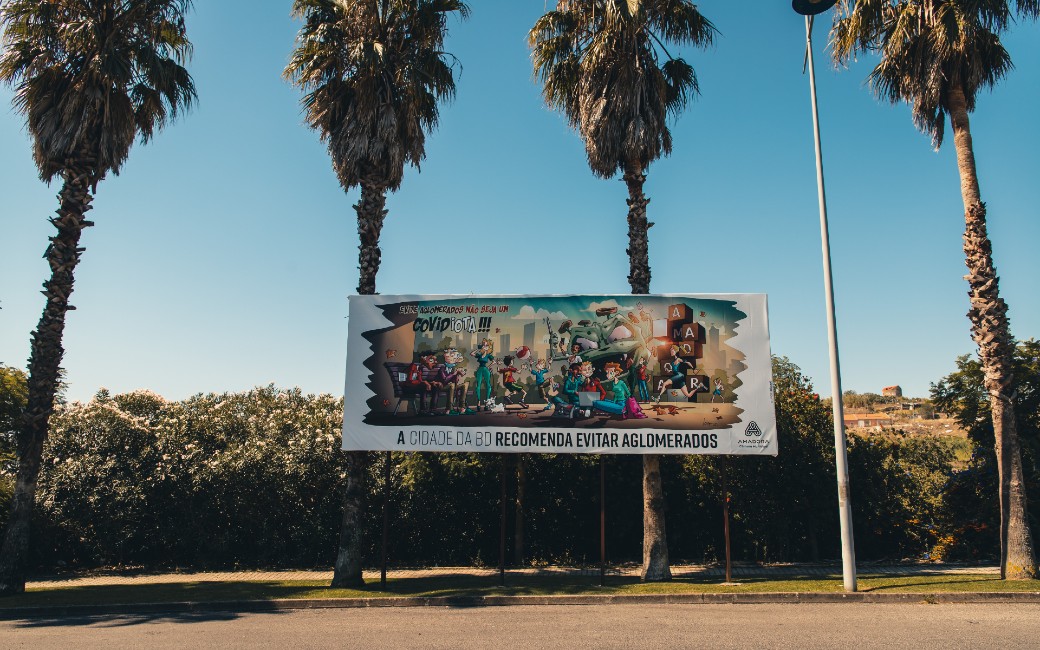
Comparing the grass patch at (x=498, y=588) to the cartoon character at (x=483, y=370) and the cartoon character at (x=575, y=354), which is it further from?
the cartoon character at (x=575, y=354)

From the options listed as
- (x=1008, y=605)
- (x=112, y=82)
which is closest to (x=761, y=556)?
(x=1008, y=605)

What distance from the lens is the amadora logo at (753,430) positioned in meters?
13.2

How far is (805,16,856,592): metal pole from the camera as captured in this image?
11.7 metres

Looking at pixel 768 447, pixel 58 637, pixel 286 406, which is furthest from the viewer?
pixel 286 406

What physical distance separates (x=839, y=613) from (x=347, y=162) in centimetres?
1274

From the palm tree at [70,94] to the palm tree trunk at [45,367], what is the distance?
0.07 feet

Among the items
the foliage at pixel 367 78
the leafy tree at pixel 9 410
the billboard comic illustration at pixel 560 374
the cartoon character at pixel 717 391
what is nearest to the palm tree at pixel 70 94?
the foliage at pixel 367 78

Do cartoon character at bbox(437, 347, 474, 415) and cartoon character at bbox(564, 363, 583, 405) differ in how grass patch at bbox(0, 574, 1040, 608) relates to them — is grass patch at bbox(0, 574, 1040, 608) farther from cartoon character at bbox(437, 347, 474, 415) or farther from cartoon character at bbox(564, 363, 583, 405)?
cartoon character at bbox(564, 363, 583, 405)

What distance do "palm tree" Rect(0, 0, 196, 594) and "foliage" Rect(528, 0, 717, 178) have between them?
9007 millimetres

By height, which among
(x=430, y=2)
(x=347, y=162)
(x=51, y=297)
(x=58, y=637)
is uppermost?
(x=430, y=2)

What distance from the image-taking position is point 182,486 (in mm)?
17875

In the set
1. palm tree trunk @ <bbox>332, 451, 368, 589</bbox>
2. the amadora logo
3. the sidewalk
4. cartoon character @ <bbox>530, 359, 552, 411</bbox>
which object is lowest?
the sidewalk

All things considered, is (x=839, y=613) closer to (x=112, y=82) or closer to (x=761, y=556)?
(x=761, y=556)

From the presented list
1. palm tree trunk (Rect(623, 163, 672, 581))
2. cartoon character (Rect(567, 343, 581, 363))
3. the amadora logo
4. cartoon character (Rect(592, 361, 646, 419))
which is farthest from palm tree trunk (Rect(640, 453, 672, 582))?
cartoon character (Rect(567, 343, 581, 363))
